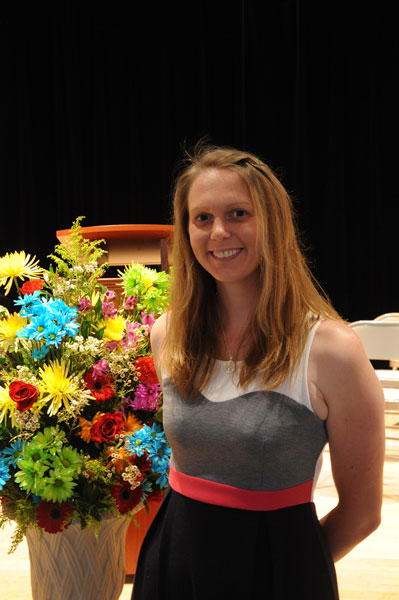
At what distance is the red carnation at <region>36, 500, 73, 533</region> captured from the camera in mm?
1211

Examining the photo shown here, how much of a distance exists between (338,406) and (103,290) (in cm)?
66

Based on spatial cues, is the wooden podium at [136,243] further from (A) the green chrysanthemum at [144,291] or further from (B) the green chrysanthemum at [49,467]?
(B) the green chrysanthemum at [49,467]

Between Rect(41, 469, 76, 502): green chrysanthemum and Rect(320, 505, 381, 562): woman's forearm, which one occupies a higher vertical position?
Rect(41, 469, 76, 502): green chrysanthemum

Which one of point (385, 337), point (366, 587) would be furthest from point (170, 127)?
point (366, 587)

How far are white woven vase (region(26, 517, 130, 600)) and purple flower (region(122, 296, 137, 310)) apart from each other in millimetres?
492

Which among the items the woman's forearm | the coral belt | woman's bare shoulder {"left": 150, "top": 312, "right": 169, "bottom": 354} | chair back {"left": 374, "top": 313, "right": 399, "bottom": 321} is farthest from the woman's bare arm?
chair back {"left": 374, "top": 313, "right": 399, "bottom": 321}

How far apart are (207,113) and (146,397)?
5.76 metres

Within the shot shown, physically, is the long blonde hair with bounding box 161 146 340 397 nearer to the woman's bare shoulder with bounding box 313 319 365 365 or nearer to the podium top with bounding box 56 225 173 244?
the woman's bare shoulder with bounding box 313 319 365 365

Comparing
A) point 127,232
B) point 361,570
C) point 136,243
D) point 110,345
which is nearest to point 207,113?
point 136,243

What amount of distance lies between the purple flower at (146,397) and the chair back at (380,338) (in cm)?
262

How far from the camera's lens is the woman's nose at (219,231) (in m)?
1.13

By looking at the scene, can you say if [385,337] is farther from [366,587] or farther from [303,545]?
[303,545]

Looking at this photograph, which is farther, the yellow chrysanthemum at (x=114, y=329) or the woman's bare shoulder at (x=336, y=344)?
the yellow chrysanthemum at (x=114, y=329)

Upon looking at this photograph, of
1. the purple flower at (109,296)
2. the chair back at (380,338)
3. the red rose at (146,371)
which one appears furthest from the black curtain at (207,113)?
the red rose at (146,371)
